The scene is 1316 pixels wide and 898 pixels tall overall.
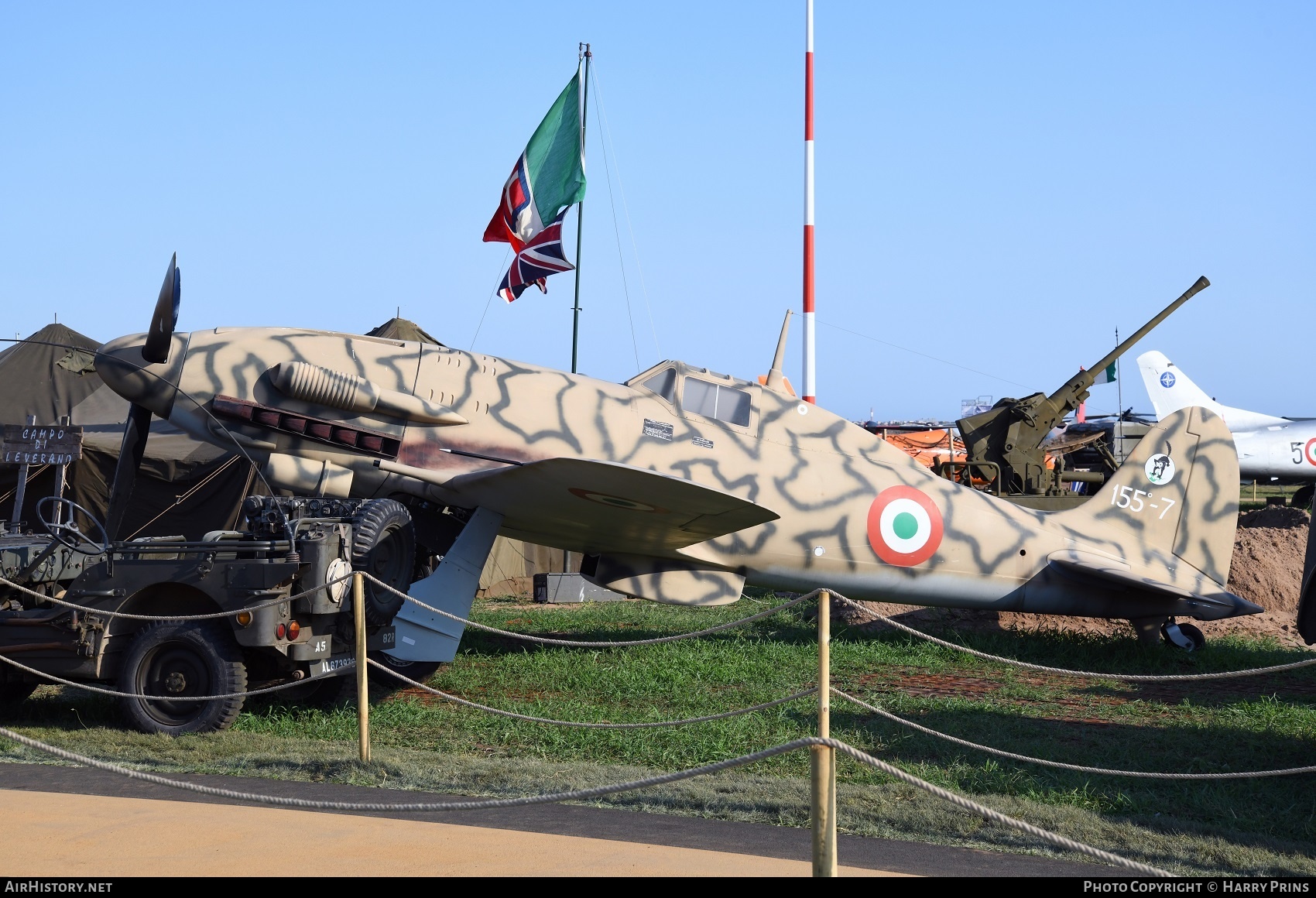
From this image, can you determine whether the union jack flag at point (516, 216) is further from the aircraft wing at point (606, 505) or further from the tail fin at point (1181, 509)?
the tail fin at point (1181, 509)

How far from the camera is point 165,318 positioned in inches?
334

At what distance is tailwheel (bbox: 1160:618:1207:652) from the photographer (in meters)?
10.4

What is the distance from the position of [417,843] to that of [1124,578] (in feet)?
25.5

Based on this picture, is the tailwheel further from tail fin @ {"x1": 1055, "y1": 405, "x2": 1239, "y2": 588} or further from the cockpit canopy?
the cockpit canopy

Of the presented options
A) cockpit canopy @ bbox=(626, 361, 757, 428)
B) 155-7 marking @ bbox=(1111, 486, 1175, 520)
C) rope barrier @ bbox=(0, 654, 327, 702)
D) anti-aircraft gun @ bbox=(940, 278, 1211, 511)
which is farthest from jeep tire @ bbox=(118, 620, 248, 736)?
anti-aircraft gun @ bbox=(940, 278, 1211, 511)

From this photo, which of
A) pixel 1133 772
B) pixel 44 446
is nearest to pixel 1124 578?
pixel 1133 772

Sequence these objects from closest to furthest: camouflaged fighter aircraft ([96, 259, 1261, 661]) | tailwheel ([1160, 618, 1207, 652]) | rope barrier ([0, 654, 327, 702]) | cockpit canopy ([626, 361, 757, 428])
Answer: rope barrier ([0, 654, 327, 702]) < camouflaged fighter aircraft ([96, 259, 1261, 661]) < cockpit canopy ([626, 361, 757, 428]) < tailwheel ([1160, 618, 1207, 652])

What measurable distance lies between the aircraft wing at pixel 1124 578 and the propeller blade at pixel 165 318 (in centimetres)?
798

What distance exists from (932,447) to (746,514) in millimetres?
23581

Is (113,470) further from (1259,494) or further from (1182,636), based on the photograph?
(1259,494)

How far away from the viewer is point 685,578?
975cm

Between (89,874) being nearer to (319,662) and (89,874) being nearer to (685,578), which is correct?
(319,662)

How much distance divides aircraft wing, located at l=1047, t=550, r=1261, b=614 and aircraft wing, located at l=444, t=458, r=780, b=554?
11.4 ft

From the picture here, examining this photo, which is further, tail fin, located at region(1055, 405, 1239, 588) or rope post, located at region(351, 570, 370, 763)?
tail fin, located at region(1055, 405, 1239, 588)
